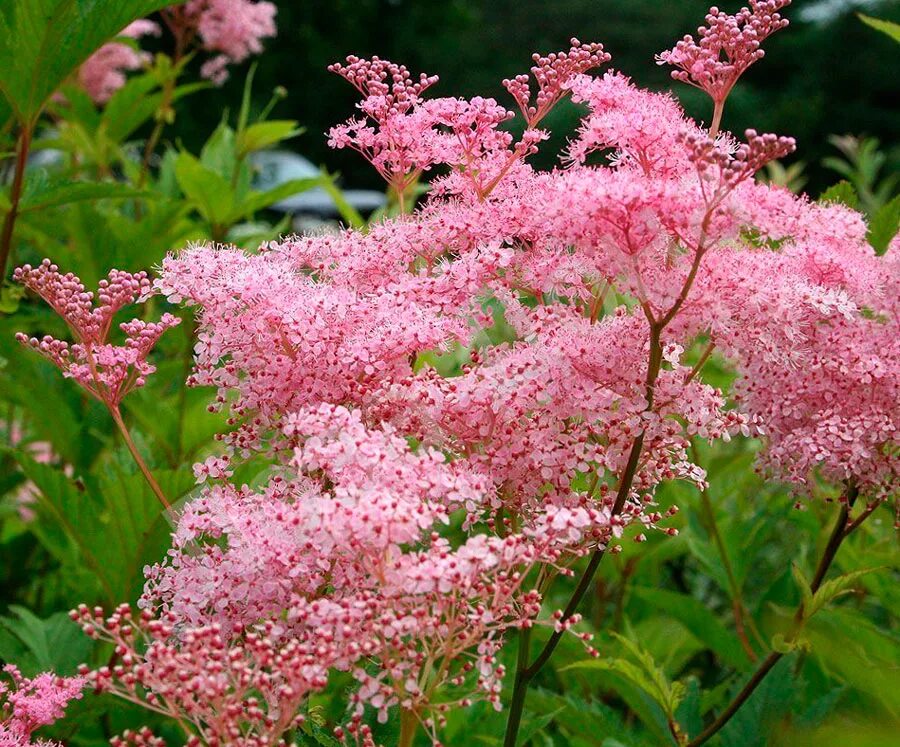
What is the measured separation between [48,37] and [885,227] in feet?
6.03

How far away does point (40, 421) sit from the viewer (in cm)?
285

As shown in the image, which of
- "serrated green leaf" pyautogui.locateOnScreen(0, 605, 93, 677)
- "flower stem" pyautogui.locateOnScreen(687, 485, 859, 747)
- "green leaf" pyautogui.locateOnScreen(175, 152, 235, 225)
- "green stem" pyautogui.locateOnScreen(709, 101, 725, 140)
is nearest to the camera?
"green stem" pyautogui.locateOnScreen(709, 101, 725, 140)

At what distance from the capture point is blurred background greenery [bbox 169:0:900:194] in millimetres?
23688

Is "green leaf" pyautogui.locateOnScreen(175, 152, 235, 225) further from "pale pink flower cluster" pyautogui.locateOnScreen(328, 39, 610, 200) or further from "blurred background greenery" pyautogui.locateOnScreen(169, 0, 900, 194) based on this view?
"blurred background greenery" pyautogui.locateOnScreen(169, 0, 900, 194)

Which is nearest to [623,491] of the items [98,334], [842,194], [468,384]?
[468,384]

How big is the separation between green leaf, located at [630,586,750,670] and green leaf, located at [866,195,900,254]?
961mm

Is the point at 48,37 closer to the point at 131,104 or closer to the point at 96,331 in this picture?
the point at 96,331

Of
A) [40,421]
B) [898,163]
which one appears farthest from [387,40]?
[40,421]

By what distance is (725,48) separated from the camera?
1.61 meters

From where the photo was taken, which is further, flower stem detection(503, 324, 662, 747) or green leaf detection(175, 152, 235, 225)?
green leaf detection(175, 152, 235, 225)

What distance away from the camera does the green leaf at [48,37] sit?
6.51ft

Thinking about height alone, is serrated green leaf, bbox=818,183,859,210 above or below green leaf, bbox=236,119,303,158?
above

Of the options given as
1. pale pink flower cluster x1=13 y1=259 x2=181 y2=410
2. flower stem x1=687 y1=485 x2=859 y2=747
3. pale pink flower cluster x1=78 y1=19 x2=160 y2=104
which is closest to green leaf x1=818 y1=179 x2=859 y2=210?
flower stem x1=687 y1=485 x2=859 y2=747

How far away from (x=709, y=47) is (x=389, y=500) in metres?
0.90
